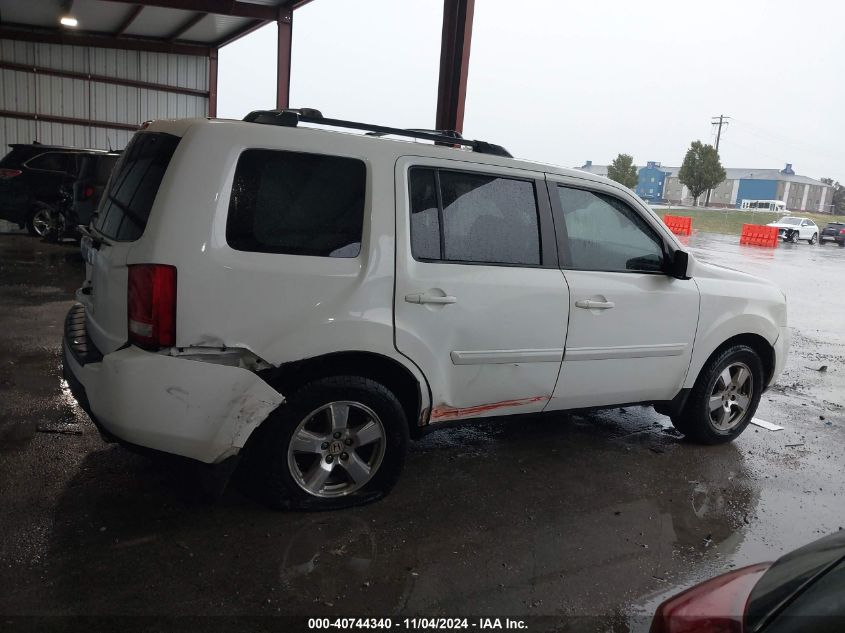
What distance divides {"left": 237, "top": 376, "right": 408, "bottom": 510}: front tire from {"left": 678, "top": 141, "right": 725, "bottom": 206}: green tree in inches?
2343

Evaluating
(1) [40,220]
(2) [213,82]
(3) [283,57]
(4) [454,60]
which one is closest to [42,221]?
(1) [40,220]

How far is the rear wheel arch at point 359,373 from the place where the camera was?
10.1ft

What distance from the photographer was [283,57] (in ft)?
50.4

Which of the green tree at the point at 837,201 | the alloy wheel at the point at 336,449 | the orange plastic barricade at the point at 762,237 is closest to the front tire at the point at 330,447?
the alloy wheel at the point at 336,449

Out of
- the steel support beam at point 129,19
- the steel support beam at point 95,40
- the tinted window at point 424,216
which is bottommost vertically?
the tinted window at point 424,216

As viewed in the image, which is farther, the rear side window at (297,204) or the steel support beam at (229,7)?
the steel support beam at (229,7)

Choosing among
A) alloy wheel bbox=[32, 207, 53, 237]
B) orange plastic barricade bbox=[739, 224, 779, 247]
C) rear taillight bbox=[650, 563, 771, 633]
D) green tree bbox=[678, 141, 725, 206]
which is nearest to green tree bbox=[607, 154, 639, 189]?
green tree bbox=[678, 141, 725, 206]

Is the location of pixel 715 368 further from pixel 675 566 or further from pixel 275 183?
pixel 275 183

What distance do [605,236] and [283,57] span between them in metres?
13.2

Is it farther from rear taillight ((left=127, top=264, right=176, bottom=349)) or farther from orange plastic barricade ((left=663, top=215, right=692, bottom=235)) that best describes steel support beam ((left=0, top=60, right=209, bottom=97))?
orange plastic barricade ((left=663, top=215, right=692, bottom=235))

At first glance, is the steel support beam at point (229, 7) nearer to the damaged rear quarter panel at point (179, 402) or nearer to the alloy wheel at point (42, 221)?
the alloy wheel at point (42, 221)

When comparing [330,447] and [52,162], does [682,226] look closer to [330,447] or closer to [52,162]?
[52,162]

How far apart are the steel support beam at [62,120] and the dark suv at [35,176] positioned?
754cm

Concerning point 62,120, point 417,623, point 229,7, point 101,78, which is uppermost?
point 229,7
